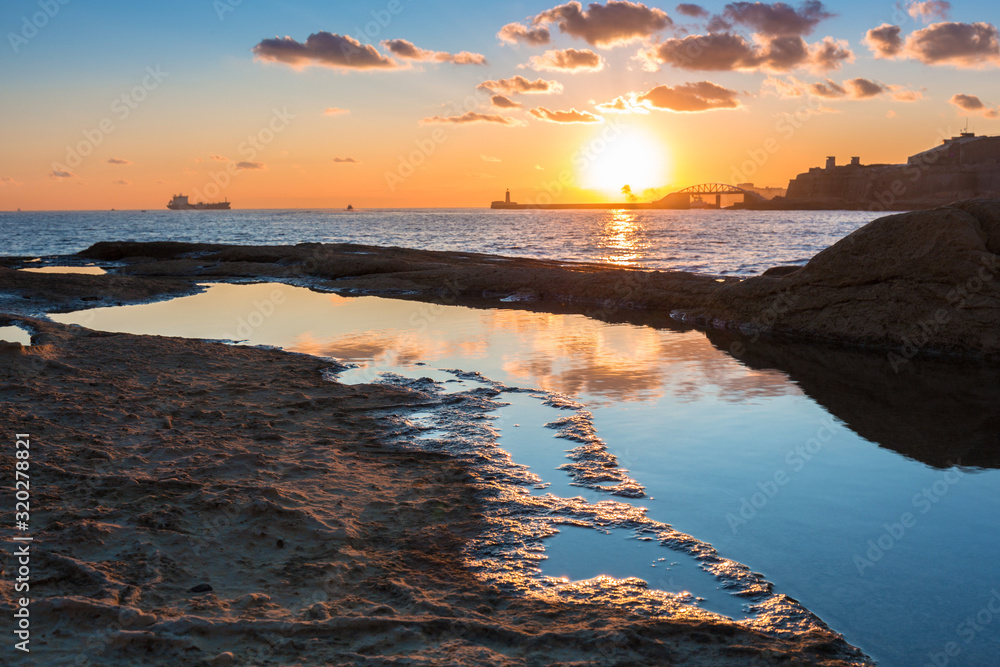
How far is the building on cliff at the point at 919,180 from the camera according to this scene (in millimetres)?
143875

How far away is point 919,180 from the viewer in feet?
507

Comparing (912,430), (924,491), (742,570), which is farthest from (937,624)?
(912,430)

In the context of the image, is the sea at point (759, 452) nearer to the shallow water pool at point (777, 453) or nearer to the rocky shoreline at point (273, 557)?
the shallow water pool at point (777, 453)

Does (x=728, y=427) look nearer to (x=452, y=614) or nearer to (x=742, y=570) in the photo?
(x=742, y=570)

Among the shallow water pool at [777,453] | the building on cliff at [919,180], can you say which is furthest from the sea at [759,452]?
the building on cliff at [919,180]

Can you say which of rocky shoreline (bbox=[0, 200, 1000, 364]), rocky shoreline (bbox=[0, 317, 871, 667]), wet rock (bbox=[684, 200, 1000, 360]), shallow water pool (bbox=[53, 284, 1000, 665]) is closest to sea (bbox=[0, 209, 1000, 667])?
shallow water pool (bbox=[53, 284, 1000, 665])

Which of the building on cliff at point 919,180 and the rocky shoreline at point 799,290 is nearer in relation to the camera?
the rocky shoreline at point 799,290

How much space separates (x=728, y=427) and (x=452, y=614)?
4.70 m

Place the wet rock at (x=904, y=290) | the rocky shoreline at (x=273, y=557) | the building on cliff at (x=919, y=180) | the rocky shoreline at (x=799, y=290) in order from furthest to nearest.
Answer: the building on cliff at (x=919, y=180)
the rocky shoreline at (x=799, y=290)
the wet rock at (x=904, y=290)
the rocky shoreline at (x=273, y=557)

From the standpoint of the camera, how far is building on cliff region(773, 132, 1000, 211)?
14388 cm

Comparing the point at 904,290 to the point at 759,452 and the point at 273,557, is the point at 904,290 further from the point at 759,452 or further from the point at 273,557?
the point at 273,557

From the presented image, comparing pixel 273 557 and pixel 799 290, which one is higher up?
pixel 799 290

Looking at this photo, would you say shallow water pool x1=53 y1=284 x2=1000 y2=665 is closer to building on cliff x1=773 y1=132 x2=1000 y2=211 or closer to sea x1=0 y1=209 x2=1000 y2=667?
sea x1=0 y1=209 x2=1000 y2=667

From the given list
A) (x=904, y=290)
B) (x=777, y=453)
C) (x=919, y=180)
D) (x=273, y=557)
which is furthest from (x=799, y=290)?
(x=919, y=180)
